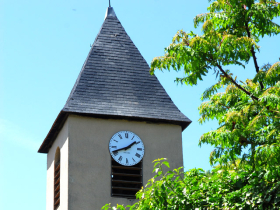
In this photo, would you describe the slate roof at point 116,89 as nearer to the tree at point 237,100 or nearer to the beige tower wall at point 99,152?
the beige tower wall at point 99,152

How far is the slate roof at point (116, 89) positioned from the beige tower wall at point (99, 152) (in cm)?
25

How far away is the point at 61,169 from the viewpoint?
18.0m

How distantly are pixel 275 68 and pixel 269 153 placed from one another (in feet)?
4.59

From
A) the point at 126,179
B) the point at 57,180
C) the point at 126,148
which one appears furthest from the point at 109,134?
the point at 57,180

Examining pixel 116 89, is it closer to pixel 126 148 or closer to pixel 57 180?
pixel 126 148

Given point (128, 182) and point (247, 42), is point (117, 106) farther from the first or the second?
point (247, 42)

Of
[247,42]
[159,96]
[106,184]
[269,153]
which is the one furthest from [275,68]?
[159,96]

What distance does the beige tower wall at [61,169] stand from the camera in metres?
17.2

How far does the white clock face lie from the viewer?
57.8ft

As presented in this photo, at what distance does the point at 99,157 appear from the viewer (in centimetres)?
1747

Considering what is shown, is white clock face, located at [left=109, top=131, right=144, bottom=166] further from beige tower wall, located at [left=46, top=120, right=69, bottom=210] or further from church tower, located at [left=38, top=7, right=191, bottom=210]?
beige tower wall, located at [left=46, top=120, right=69, bottom=210]

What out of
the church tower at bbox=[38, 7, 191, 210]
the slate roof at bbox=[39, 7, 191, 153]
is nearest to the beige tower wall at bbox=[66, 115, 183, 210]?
the church tower at bbox=[38, 7, 191, 210]

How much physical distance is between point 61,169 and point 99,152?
1244mm

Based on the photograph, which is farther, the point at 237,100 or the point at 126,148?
the point at 126,148
